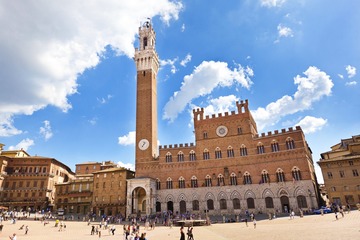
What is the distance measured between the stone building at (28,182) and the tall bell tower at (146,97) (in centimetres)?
2311

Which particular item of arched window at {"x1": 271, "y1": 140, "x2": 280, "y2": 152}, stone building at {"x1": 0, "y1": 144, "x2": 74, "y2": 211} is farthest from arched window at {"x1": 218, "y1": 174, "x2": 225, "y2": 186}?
stone building at {"x1": 0, "y1": 144, "x2": 74, "y2": 211}

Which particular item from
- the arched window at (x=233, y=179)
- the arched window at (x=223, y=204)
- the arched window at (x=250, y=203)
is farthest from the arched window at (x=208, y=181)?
the arched window at (x=250, y=203)

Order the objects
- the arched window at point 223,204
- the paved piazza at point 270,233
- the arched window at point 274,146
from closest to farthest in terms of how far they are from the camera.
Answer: the paved piazza at point 270,233 → the arched window at point 274,146 → the arched window at point 223,204

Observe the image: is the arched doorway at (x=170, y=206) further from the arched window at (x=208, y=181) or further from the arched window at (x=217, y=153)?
the arched window at (x=217, y=153)

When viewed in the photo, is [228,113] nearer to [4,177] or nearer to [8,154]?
[4,177]

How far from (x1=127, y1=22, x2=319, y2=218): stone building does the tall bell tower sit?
8.6 inches

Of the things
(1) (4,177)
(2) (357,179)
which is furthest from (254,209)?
(1) (4,177)

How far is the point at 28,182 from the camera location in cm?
5278

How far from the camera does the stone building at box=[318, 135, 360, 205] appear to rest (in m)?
36.6

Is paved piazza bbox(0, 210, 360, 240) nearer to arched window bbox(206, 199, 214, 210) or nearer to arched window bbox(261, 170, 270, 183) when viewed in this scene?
arched window bbox(261, 170, 270, 183)

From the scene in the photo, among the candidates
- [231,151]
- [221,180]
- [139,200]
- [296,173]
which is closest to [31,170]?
[139,200]

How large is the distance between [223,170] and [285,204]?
1100 centimetres

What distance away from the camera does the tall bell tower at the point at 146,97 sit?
157 ft

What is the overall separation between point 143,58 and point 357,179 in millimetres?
47082
